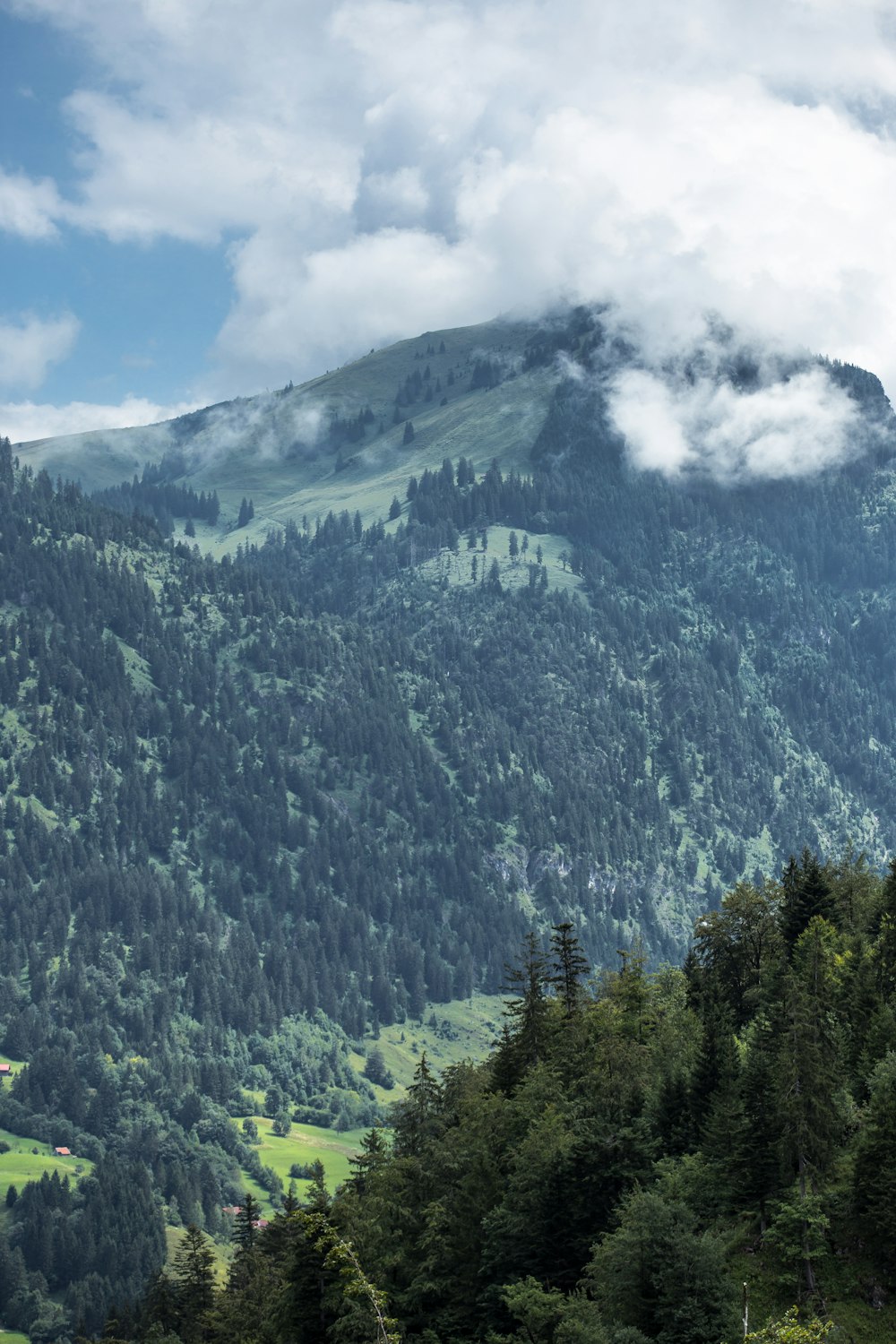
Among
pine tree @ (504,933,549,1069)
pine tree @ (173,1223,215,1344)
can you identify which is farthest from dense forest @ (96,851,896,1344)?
pine tree @ (173,1223,215,1344)

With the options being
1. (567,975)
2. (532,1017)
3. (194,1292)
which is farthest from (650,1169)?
(194,1292)

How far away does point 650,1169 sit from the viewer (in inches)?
4409

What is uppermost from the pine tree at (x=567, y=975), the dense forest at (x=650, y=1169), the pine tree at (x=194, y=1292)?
the pine tree at (x=567, y=975)

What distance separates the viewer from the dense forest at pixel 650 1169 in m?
96.6

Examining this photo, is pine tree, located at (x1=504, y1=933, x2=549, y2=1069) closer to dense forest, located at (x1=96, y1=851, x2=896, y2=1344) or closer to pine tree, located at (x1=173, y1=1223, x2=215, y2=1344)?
dense forest, located at (x1=96, y1=851, x2=896, y2=1344)

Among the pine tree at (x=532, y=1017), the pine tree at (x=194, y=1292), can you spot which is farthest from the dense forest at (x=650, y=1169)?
the pine tree at (x=194, y=1292)

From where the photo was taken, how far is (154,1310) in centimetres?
17938

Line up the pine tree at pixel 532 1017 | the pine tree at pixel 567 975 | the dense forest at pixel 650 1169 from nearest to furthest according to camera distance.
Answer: the dense forest at pixel 650 1169 → the pine tree at pixel 532 1017 → the pine tree at pixel 567 975

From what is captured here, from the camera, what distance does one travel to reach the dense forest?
9662cm

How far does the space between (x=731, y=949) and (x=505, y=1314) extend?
46379mm

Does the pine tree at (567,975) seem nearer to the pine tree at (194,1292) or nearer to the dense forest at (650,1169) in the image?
the dense forest at (650,1169)

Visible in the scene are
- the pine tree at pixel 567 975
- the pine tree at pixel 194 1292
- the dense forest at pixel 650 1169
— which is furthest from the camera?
the pine tree at pixel 194 1292

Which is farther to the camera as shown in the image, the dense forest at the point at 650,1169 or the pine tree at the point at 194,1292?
the pine tree at the point at 194,1292

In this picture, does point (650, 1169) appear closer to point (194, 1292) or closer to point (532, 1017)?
point (532, 1017)
